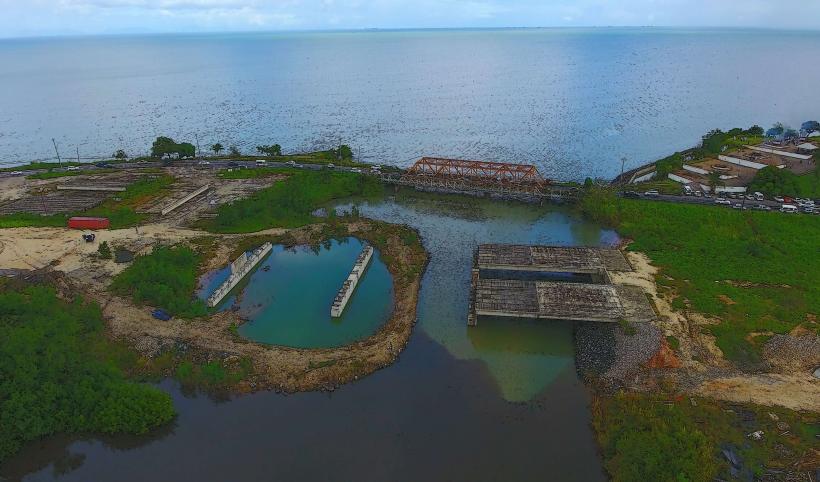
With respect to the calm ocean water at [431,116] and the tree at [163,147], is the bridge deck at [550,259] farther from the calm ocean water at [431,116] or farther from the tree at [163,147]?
the tree at [163,147]

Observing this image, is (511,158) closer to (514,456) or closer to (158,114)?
(514,456)

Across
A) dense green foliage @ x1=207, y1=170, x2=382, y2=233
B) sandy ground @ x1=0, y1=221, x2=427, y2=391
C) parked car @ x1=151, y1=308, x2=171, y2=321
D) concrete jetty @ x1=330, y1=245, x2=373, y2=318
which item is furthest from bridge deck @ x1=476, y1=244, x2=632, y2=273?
parked car @ x1=151, y1=308, x2=171, y2=321

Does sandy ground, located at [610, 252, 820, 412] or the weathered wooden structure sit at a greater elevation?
the weathered wooden structure

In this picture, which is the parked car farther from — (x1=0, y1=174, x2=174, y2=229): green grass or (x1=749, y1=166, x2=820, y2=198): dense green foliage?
(x1=749, y1=166, x2=820, y2=198): dense green foliage

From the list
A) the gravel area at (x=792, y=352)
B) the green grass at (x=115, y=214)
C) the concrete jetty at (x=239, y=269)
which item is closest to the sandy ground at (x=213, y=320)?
the green grass at (x=115, y=214)

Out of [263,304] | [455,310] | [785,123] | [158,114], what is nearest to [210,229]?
[263,304]
